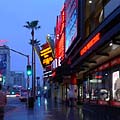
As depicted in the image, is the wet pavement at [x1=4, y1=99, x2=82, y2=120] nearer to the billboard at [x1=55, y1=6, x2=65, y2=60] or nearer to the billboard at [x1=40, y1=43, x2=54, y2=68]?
the billboard at [x1=55, y1=6, x2=65, y2=60]

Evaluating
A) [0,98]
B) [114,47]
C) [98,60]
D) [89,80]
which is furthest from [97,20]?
[114,47]

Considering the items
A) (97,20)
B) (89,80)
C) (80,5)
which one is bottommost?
(89,80)

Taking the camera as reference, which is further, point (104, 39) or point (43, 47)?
point (43, 47)

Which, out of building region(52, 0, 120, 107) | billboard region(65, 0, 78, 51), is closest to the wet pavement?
building region(52, 0, 120, 107)

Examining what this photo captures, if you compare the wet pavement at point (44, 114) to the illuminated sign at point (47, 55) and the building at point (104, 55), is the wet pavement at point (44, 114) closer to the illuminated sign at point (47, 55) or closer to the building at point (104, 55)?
the building at point (104, 55)

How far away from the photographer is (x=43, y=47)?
111 m

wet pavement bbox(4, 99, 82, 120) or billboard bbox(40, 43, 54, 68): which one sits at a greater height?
billboard bbox(40, 43, 54, 68)

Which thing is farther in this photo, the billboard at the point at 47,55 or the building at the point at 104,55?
the billboard at the point at 47,55

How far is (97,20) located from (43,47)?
3322 inches

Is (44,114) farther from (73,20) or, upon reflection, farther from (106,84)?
(106,84)

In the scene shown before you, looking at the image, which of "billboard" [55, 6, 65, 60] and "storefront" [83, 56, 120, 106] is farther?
"billboard" [55, 6, 65, 60]

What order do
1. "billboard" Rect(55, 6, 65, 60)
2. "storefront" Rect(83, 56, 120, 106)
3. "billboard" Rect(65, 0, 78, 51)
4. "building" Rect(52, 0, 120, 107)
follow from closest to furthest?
"building" Rect(52, 0, 120, 107), "storefront" Rect(83, 56, 120, 106), "billboard" Rect(65, 0, 78, 51), "billboard" Rect(55, 6, 65, 60)

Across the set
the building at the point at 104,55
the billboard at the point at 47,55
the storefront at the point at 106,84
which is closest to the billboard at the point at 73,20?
the building at the point at 104,55

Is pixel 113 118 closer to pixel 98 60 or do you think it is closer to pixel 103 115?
pixel 103 115
